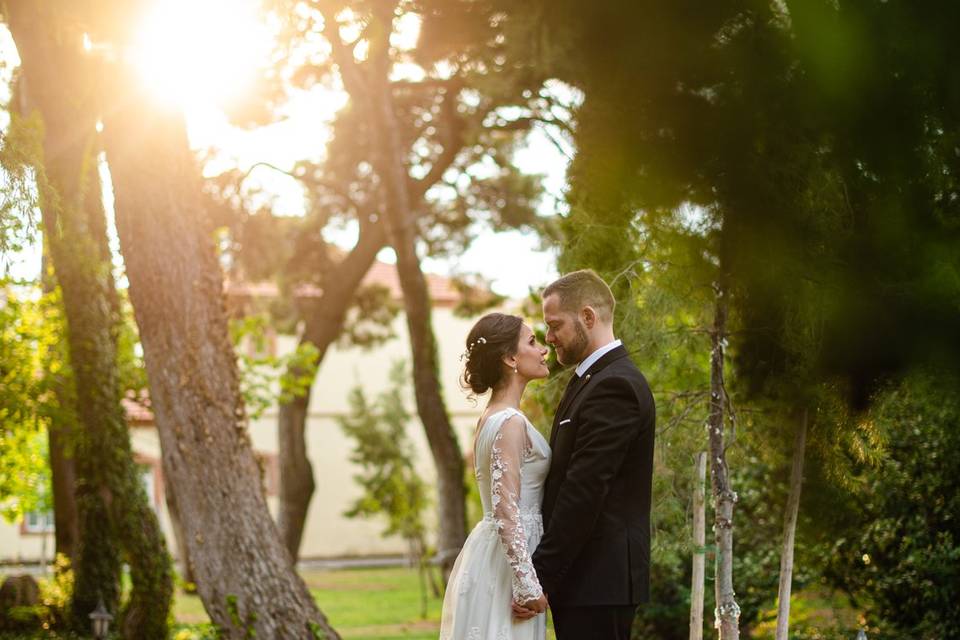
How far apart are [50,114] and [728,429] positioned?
28.9 feet

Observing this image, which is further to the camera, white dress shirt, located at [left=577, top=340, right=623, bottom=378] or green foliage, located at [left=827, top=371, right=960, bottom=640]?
green foliage, located at [left=827, top=371, right=960, bottom=640]

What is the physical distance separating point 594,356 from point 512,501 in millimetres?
672

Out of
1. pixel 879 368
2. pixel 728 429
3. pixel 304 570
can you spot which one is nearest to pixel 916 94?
pixel 879 368

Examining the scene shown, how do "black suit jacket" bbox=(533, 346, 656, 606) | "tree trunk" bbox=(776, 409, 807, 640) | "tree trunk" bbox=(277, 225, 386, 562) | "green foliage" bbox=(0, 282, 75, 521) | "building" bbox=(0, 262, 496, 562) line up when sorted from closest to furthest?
"black suit jacket" bbox=(533, 346, 656, 606) → "tree trunk" bbox=(776, 409, 807, 640) → "green foliage" bbox=(0, 282, 75, 521) → "tree trunk" bbox=(277, 225, 386, 562) → "building" bbox=(0, 262, 496, 562)

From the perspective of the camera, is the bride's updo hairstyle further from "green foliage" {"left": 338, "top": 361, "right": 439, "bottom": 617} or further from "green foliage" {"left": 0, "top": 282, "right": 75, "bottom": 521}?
"green foliage" {"left": 338, "top": 361, "right": 439, "bottom": 617}

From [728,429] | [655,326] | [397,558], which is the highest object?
[655,326]

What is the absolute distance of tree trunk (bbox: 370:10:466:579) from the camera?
15.9 m

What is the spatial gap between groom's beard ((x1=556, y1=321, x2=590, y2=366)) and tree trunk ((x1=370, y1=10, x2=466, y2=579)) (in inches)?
440

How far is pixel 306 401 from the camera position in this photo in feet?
65.0

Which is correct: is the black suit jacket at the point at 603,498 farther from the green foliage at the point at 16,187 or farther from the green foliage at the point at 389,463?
the green foliage at the point at 389,463

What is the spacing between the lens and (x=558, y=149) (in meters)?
14.0

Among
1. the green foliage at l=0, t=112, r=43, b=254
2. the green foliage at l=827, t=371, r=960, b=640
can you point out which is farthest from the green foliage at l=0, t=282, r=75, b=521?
the green foliage at l=827, t=371, r=960, b=640

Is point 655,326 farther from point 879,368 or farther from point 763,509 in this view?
point 763,509

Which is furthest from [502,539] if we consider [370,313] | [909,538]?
[370,313]
